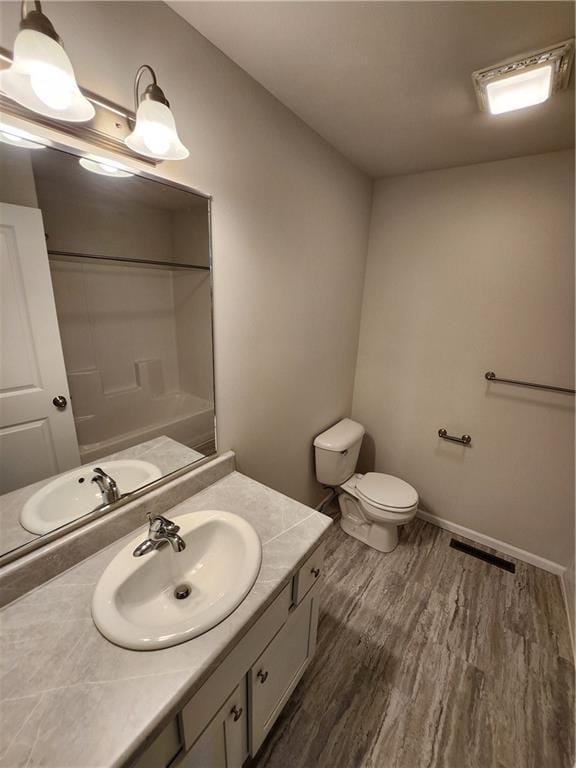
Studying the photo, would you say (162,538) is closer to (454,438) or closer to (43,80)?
(43,80)

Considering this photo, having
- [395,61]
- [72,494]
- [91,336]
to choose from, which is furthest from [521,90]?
[72,494]

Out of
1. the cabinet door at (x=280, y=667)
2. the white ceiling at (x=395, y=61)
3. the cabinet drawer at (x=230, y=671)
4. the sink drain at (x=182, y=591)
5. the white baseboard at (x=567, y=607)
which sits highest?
the white ceiling at (x=395, y=61)

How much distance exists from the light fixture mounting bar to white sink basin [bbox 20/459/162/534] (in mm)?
895

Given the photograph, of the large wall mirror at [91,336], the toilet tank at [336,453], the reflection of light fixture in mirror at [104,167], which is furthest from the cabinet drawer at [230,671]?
the reflection of light fixture in mirror at [104,167]

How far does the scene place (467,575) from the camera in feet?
6.04

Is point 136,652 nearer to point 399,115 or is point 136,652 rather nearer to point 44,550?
point 44,550

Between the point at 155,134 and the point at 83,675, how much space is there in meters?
1.24

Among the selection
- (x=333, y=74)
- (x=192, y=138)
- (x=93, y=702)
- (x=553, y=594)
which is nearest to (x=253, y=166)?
(x=192, y=138)

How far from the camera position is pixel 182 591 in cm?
94

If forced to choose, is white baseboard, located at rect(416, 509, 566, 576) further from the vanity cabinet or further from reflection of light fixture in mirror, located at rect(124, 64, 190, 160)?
reflection of light fixture in mirror, located at rect(124, 64, 190, 160)

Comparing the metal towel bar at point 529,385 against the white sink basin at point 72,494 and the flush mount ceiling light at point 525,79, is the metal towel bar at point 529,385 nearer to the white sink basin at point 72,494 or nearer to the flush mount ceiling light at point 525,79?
the flush mount ceiling light at point 525,79

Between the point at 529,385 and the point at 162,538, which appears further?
the point at 529,385

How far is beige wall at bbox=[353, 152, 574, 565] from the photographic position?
5.34 feet

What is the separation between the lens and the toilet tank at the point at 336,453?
76.9 inches
